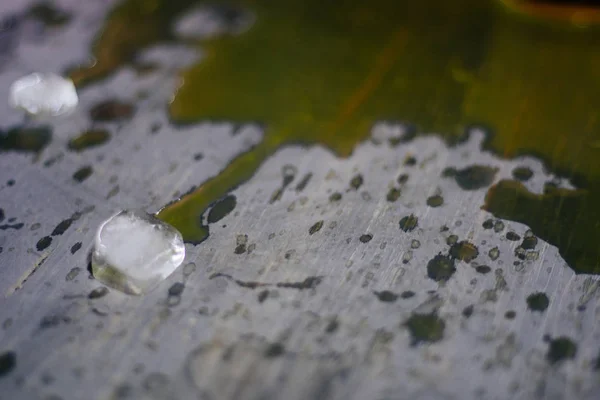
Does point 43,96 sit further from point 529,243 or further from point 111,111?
point 529,243

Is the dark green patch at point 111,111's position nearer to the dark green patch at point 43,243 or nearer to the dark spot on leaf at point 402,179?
the dark green patch at point 43,243

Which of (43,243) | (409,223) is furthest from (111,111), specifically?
(409,223)

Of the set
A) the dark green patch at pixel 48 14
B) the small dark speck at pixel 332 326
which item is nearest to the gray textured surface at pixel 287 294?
the small dark speck at pixel 332 326

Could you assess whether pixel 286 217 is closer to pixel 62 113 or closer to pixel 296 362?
pixel 296 362

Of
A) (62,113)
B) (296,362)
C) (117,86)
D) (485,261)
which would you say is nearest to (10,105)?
(62,113)

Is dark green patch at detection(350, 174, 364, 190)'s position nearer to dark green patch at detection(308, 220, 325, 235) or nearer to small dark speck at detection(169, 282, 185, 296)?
dark green patch at detection(308, 220, 325, 235)

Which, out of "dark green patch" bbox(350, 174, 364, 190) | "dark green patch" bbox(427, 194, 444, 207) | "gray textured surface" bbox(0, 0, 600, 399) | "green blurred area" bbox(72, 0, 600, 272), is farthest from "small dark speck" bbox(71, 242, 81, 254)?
"dark green patch" bbox(427, 194, 444, 207)

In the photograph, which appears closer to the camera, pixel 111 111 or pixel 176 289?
pixel 176 289
